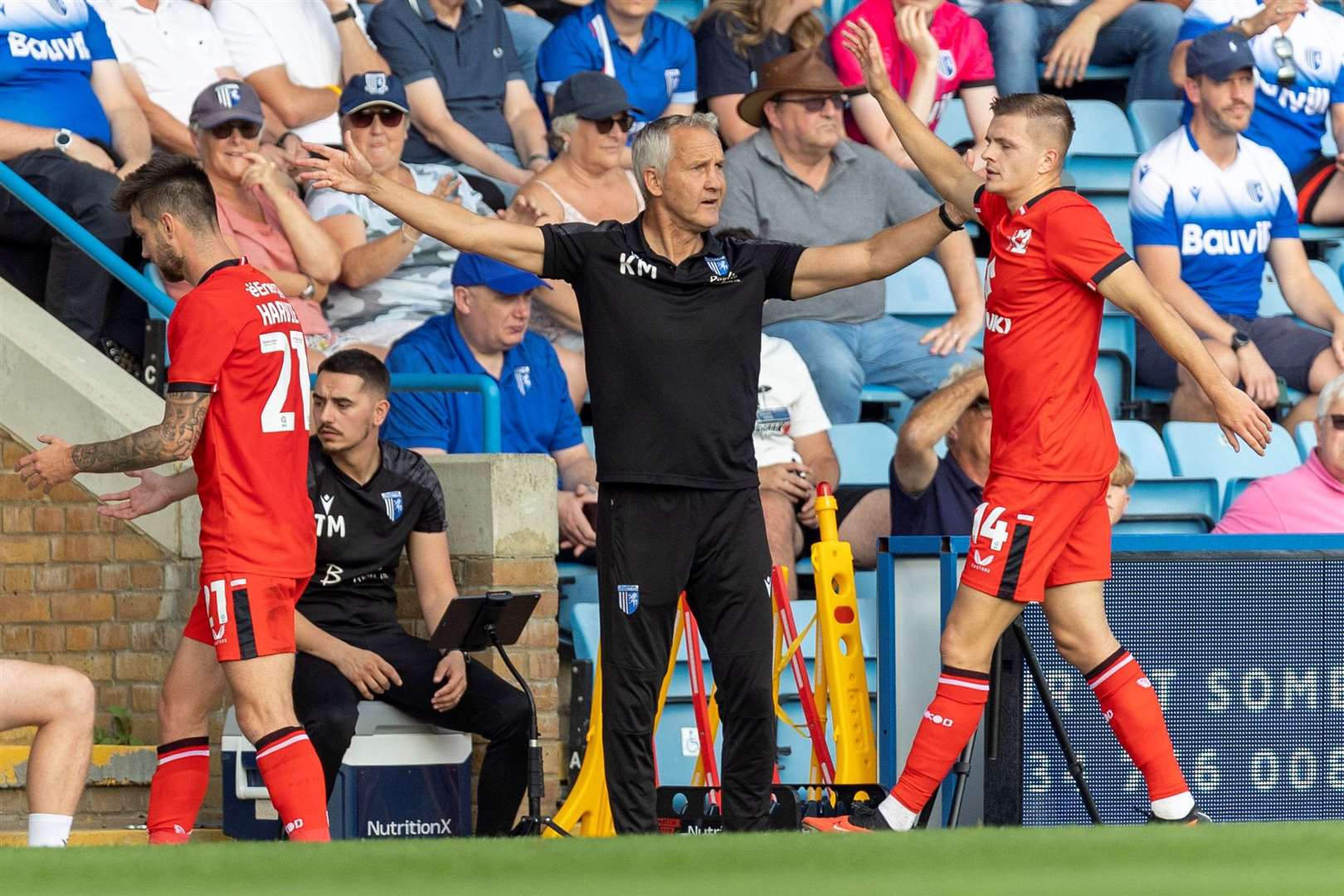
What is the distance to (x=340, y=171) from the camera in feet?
16.9

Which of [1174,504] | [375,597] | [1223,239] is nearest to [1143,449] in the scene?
[1174,504]

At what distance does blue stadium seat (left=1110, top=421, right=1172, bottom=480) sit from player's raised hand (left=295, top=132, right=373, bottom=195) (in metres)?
4.55

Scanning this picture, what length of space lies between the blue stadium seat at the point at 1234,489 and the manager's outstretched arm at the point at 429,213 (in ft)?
15.0

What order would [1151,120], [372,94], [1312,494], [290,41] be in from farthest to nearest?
[1151,120] → [290,41] → [372,94] → [1312,494]

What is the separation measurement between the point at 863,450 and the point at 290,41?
10.3ft

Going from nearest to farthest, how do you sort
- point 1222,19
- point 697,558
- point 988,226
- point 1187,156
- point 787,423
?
point 697,558, point 988,226, point 787,423, point 1187,156, point 1222,19

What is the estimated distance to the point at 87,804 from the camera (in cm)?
662

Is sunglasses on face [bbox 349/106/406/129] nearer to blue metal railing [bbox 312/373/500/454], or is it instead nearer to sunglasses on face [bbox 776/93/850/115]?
blue metal railing [bbox 312/373/500/454]

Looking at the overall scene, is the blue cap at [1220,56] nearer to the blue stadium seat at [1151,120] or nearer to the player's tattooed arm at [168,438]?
the blue stadium seat at [1151,120]

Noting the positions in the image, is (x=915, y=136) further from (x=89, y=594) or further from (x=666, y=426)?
(x=89, y=594)

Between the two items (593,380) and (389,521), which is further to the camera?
(389,521)

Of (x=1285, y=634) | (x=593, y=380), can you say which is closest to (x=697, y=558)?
(x=593, y=380)

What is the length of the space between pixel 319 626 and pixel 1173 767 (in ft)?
8.63

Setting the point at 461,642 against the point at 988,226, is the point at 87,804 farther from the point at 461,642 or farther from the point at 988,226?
the point at 988,226
